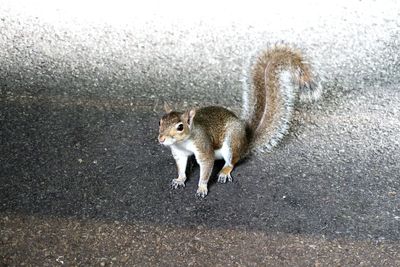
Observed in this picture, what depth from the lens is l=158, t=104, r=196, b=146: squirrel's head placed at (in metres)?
2.24

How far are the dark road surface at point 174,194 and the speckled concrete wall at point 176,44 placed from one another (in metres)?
0.26

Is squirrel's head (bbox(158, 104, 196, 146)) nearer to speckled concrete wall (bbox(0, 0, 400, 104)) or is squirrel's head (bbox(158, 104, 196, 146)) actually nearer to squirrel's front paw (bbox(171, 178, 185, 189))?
squirrel's front paw (bbox(171, 178, 185, 189))

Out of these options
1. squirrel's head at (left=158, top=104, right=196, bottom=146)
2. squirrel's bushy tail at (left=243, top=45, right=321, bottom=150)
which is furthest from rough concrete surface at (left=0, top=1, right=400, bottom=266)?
squirrel's head at (left=158, top=104, right=196, bottom=146)

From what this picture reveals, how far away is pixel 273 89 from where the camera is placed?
2639 mm

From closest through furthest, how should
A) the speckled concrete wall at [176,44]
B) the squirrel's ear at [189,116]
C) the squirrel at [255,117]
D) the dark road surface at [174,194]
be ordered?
the dark road surface at [174,194], the squirrel's ear at [189,116], the squirrel at [255,117], the speckled concrete wall at [176,44]

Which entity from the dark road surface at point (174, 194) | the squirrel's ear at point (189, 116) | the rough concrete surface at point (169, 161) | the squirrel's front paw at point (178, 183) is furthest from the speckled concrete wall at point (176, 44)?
the squirrel's ear at point (189, 116)

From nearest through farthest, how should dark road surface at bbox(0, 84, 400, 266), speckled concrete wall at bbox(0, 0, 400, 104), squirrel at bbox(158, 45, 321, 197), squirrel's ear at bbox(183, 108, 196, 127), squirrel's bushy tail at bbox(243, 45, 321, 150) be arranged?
dark road surface at bbox(0, 84, 400, 266) < squirrel's ear at bbox(183, 108, 196, 127) < squirrel at bbox(158, 45, 321, 197) < squirrel's bushy tail at bbox(243, 45, 321, 150) < speckled concrete wall at bbox(0, 0, 400, 104)

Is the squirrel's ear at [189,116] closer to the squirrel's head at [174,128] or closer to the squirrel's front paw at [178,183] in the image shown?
the squirrel's head at [174,128]

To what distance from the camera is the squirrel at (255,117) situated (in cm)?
247

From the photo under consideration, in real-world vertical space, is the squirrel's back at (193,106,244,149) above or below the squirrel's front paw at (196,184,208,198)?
above

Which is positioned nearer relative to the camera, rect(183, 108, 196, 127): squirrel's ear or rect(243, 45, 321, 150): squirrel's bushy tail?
rect(183, 108, 196, 127): squirrel's ear

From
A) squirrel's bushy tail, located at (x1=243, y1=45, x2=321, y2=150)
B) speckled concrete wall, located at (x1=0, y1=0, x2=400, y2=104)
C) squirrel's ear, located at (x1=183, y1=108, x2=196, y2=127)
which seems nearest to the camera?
squirrel's ear, located at (x1=183, y1=108, x2=196, y2=127)

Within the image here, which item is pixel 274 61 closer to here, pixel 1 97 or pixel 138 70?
pixel 138 70

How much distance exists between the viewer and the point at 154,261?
2.16 metres
